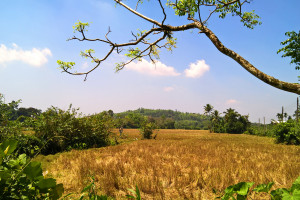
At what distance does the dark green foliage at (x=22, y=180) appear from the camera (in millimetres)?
767

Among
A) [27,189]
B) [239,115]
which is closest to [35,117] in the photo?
[27,189]

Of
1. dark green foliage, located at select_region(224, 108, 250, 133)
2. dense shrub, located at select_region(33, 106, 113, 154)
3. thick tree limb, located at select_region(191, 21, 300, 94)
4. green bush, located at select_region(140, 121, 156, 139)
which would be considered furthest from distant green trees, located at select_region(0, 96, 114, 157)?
dark green foliage, located at select_region(224, 108, 250, 133)

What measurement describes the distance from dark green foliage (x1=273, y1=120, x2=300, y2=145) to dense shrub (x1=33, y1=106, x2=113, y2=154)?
60.0 ft

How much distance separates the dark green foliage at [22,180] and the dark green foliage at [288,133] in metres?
23.2

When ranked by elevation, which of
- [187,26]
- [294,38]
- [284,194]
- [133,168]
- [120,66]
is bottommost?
[133,168]

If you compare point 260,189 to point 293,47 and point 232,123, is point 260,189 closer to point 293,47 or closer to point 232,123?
point 293,47

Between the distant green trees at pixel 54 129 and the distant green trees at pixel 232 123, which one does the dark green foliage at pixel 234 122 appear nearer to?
the distant green trees at pixel 232 123

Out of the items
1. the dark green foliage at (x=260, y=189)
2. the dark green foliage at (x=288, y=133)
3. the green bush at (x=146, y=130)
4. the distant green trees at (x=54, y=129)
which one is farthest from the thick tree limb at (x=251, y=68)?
the dark green foliage at (x=288, y=133)

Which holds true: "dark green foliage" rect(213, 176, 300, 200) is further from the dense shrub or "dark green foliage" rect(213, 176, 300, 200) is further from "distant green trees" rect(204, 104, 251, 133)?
"distant green trees" rect(204, 104, 251, 133)

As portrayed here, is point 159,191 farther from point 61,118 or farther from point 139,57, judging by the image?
point 61,118

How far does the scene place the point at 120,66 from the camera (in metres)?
5.23

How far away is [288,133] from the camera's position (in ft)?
62.7

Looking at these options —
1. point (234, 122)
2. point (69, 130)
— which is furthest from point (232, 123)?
point (69, 130)

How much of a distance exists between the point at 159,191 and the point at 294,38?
A: 1335cm
